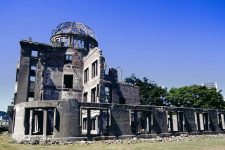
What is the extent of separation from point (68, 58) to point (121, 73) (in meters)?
11.0

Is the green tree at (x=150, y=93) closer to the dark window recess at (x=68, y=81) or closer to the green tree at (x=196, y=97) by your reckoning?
the green tree at (x=196, y=97)

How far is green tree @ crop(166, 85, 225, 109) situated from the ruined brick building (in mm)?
15124

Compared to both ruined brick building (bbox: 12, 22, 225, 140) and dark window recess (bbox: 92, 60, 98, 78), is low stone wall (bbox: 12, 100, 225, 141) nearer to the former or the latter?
ruined brick building (bbox: 12, 22, 225, 140)

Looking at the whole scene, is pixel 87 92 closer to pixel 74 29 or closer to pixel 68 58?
pixel 68 58

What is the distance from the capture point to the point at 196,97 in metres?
48.9

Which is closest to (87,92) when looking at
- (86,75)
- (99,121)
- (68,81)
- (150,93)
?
(86,75)

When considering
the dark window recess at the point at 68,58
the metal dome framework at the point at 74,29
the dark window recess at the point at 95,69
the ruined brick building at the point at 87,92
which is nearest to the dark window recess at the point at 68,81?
the ruined brick building at the point at 87,92

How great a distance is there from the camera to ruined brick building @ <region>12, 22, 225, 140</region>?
24030mm

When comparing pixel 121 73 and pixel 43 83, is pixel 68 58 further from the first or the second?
pixel 121 73

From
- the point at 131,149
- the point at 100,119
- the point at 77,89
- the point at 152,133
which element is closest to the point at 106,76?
the point at 77,89

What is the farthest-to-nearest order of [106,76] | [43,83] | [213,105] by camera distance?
[213,105], [43,83], [106,76]

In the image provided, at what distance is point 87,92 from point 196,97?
25.6m

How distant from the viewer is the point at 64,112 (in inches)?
803

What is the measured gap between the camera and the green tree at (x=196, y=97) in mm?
47188
